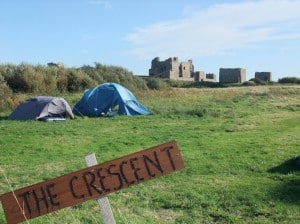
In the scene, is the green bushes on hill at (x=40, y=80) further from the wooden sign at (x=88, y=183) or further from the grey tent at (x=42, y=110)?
the wooden sign at (x=88, y=183)

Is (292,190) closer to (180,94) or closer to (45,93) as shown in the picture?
(45,93)

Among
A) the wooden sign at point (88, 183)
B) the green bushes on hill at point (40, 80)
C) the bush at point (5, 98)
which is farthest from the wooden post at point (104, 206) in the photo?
the green bushes on hill at point (40, 80)

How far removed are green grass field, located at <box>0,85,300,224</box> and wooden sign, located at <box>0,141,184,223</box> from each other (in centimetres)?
123

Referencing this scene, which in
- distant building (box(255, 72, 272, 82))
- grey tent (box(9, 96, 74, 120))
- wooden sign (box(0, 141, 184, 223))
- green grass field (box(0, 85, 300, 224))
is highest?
wooden sign (box(0, 141, 184, 223))

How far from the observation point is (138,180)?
3.58 metres

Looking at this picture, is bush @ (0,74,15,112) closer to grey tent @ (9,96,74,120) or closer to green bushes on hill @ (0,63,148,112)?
green bushes on hill @ (0,63,148,112)

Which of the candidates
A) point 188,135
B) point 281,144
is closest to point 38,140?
point 188,135

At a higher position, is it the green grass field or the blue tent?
the blue tent

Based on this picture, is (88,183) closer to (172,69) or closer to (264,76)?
(172,69)

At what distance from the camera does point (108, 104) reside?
2131 centimetres

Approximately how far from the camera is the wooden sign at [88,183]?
354 cm

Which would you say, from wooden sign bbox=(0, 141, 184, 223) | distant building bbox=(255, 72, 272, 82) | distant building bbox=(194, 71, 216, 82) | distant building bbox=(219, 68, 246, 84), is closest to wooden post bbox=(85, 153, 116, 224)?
wooden sign bbox=(0, 141, 184, 223)

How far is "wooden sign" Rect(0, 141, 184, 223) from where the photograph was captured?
3.54 meters

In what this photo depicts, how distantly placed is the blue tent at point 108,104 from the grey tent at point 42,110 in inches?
54.7
